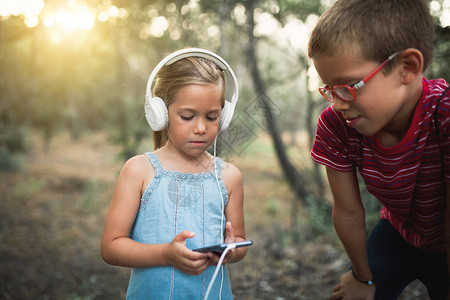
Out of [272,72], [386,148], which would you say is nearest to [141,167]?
[386,148]

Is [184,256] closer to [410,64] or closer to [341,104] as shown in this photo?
[341,104]

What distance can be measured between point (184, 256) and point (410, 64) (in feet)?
4.22

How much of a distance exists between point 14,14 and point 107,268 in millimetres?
3411

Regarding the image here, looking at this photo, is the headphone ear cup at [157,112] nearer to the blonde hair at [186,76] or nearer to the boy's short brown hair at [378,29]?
the blonde hair at [186,76]

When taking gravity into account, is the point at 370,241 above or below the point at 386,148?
below

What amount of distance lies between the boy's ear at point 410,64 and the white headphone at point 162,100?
79cm

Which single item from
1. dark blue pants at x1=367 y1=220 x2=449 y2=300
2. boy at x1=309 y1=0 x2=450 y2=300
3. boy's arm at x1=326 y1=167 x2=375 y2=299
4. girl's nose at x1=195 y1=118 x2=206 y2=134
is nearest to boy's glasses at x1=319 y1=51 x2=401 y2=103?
boy at x1=309 y1=0 x2=450 y2=300

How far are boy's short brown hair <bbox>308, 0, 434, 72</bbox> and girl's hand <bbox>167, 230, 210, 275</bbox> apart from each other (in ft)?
3.43

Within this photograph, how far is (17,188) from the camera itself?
334 inches

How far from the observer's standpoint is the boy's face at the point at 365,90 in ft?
4.66

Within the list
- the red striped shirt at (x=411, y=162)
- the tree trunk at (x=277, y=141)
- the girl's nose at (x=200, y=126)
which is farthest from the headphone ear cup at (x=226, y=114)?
the tree trunk at (x=277, y=141)

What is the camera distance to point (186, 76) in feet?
5.63

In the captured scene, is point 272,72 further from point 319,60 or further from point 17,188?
point 17,188

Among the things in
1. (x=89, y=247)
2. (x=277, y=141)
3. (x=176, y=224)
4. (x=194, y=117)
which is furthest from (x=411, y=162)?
(x=89, y=247)
